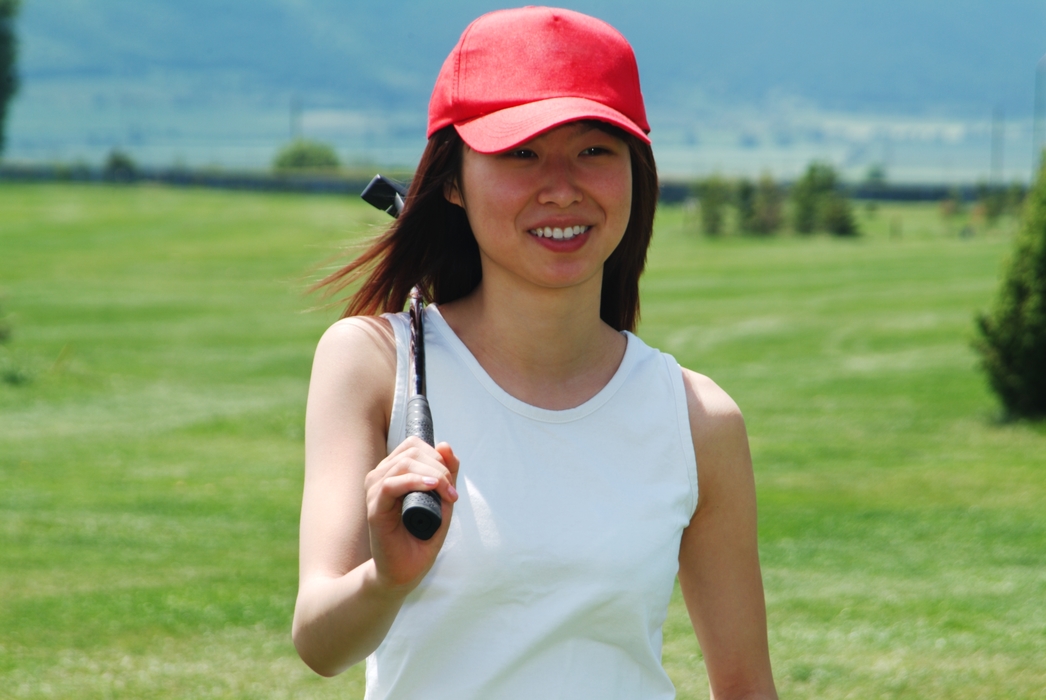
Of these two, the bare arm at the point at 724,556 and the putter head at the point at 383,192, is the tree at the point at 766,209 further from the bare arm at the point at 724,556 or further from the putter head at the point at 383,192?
the bare arm at the point at 724,556

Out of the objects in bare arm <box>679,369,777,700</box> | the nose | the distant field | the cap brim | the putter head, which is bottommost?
the distant field

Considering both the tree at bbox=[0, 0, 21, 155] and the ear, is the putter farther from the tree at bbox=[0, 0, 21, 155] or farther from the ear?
the tree at bbox=[0, 0, 21, 155]

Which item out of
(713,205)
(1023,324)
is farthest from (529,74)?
(713,205)

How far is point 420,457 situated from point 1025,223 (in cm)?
1207

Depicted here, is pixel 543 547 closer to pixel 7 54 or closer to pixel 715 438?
pixel 715 438

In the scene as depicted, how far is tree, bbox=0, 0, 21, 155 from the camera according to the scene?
24609 mm

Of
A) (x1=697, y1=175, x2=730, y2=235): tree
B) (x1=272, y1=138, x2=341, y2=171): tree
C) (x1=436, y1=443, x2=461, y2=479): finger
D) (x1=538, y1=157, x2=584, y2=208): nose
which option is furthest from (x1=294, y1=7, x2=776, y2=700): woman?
(x1=272, y1=138, x2=341, y2=171): tree

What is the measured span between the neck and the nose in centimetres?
21

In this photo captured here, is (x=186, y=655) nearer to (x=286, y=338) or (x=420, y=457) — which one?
(x=420, y=457)

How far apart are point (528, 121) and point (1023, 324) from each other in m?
11.3

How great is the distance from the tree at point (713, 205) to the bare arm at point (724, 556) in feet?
161

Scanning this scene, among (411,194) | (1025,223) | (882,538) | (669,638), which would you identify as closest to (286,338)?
(1025,223)

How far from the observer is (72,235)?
4622 cm

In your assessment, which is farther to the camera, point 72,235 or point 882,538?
point 72,235
